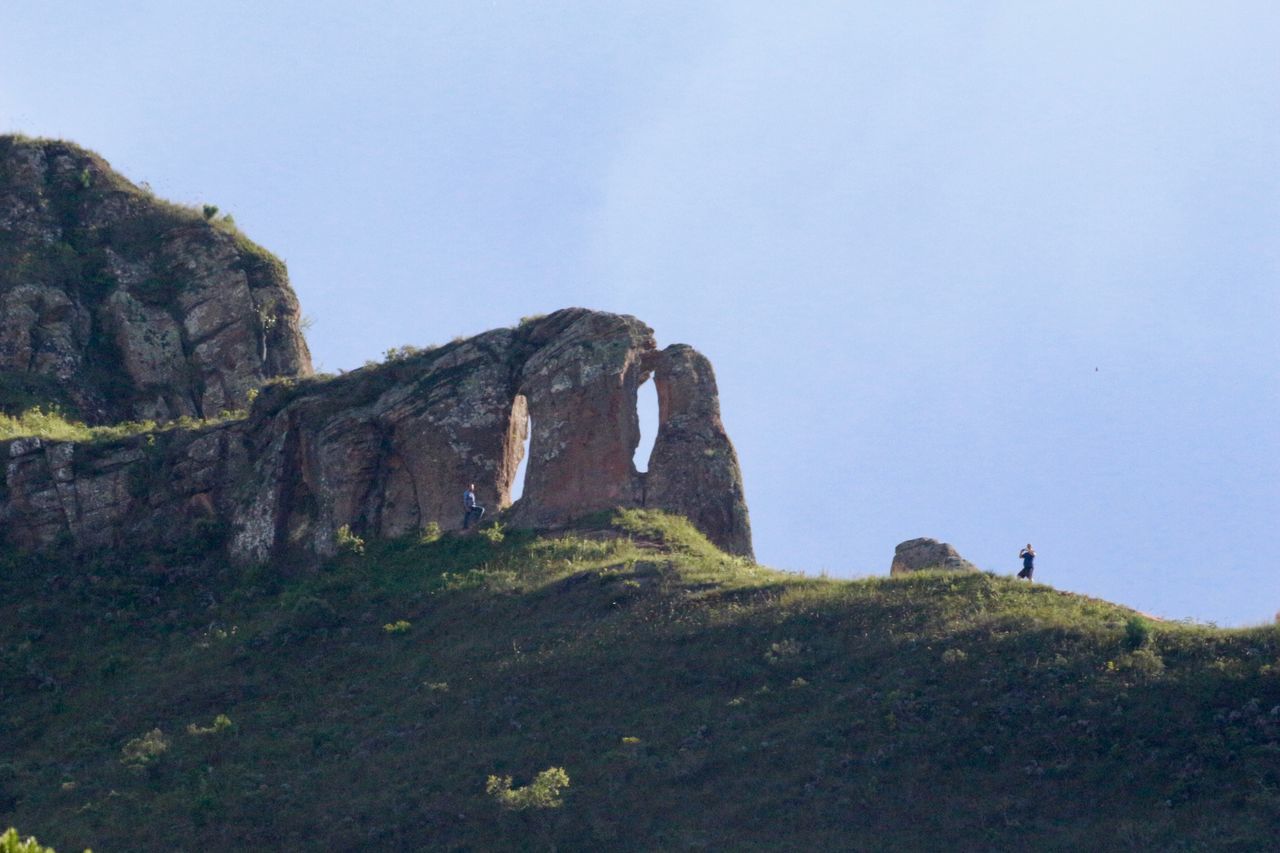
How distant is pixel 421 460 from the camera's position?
50.8 m

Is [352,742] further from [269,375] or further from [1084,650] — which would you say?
[269,375]

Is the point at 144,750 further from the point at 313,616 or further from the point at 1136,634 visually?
the point at 1136,634

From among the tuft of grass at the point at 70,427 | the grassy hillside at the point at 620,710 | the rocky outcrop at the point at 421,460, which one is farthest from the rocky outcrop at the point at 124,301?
the grassy hillside at the point at 620,710

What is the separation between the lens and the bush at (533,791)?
3306 cm

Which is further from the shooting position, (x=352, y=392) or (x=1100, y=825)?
(x=352, y=392)

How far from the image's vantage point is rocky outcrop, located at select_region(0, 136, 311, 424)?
60.2 meters

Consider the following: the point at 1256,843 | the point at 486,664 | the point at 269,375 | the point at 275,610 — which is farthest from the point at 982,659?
the point at 269,375

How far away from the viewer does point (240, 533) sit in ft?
165

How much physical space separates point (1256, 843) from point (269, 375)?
4254cm

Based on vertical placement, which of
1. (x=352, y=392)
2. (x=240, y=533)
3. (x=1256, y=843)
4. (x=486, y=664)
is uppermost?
(x=352, y=392)

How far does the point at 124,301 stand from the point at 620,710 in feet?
105

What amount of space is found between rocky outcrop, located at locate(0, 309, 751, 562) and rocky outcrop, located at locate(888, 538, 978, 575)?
5.50 metres

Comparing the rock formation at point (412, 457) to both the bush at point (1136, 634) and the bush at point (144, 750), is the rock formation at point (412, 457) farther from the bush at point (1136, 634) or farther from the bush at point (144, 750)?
the bush at point (1136, 634)

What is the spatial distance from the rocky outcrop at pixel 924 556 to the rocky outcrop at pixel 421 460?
18.1ft
